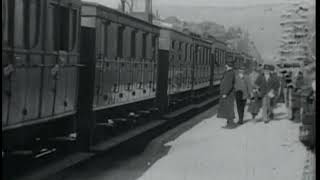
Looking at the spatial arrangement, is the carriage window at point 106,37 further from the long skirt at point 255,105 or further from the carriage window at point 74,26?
the long skirt at point 255,105

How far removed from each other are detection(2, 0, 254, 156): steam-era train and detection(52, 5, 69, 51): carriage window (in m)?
0.01

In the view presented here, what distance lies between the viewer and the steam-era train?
265 inches

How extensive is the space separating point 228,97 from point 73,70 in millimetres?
6923

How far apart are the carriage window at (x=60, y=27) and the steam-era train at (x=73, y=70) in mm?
12

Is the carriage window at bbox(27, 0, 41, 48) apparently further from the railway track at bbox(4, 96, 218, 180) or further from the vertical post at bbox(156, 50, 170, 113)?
the vertical post at bbox(156, 50, 170, 113)

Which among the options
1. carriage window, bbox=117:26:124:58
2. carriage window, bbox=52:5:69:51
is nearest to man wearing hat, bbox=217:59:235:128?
carriage window, bbox=117:26:124:58

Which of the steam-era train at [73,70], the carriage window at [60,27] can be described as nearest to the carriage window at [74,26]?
the steam-era train at [73,70]

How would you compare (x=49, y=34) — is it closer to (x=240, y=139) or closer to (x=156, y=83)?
(x=240, y=139)

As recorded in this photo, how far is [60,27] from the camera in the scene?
26.6 ft

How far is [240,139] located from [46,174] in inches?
200

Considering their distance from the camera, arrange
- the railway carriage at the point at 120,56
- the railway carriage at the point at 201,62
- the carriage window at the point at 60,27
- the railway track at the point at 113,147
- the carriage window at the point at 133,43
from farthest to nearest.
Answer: the railway carriage at the point at 201,62
the carriage window at the point at 133,43
the railway carriage at the point at 120,56
the carriage window at the point at 60,27
the railway track at the point at 113,147

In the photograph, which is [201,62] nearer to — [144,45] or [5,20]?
[144,45]

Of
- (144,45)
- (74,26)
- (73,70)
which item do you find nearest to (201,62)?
(144,45)

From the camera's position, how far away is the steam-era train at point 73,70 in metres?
6.73
